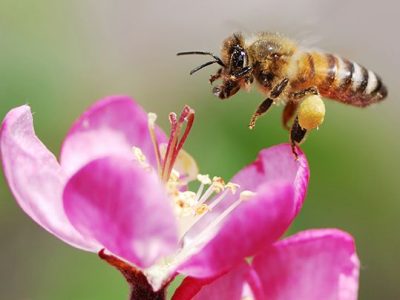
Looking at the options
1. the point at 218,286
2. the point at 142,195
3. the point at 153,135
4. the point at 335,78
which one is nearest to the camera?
the point at 142,195

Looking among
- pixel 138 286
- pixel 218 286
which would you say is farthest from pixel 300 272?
pixel 138 286

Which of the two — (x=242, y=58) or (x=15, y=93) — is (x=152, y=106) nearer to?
(x=15, y=93)

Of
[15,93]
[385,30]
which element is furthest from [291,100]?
[385,30]

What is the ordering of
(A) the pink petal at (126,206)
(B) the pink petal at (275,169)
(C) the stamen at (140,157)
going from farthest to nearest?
(C) the stamen at (140,157)
(B) the pink petal at (275,169)
(A) the pink petal at (126,206)

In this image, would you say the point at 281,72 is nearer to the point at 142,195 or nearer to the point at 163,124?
the point at 142,195

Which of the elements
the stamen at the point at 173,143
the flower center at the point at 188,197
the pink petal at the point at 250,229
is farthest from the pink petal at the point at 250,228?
the stamen at the point at 173,143

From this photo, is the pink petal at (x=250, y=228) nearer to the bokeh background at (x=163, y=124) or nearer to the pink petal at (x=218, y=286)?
the pink petal at (x=218, y=286)

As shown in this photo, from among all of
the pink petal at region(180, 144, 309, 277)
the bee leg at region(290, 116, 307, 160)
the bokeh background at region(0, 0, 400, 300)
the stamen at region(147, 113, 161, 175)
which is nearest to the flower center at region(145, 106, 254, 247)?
the stamen at region(147, 113, 161, 175)
